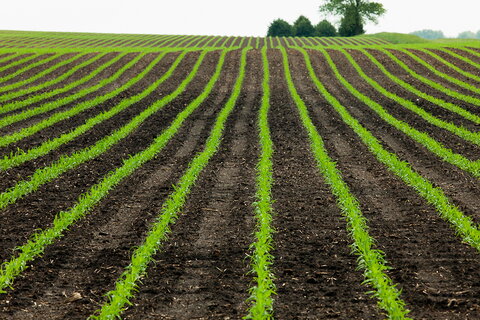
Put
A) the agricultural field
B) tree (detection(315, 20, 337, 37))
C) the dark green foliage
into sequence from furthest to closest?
tree (detection(315, 20, 337, 37))
the dark green foliage
the agricultural field

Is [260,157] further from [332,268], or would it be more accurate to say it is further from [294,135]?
[332,268]

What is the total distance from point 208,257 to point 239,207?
2363mm

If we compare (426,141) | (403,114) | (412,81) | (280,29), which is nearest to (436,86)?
(412,81)

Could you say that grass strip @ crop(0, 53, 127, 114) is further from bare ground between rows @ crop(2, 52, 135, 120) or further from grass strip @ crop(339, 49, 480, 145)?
grass strip @ crop(339, 49, 480, 145)

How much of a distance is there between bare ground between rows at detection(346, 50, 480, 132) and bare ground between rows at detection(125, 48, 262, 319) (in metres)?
10.7

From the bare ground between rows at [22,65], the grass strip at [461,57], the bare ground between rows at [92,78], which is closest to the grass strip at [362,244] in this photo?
the bare ground between rows at [92,78]

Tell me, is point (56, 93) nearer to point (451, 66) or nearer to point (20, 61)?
point (20, 61)

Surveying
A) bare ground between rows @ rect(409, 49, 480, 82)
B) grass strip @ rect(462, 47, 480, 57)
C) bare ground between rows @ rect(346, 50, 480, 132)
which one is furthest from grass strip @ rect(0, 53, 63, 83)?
grass strip @ rect(462, 47, 480, 57)

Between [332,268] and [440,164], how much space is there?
735 cm

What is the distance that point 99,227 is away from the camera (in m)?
8.41

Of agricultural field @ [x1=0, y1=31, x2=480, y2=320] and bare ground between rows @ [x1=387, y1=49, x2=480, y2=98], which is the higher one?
bare ground between rows @ [x1=387, y1=49, x2=480, y2=98]

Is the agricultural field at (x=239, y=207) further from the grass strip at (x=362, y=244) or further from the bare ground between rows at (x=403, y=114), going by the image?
the bare ground between rows at (x=403, y=114)

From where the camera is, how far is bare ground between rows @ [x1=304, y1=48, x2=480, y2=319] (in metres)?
5.93

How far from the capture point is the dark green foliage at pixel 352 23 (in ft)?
272
